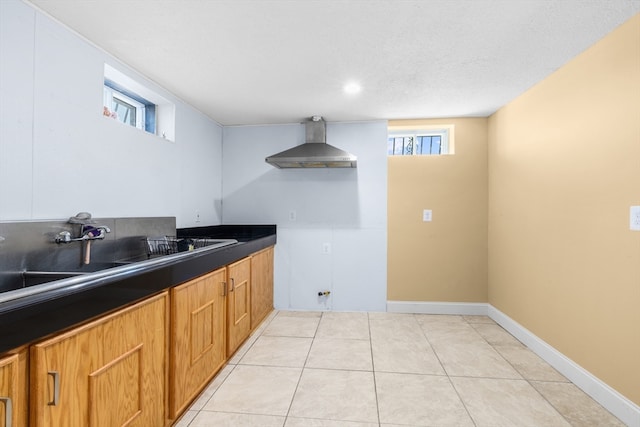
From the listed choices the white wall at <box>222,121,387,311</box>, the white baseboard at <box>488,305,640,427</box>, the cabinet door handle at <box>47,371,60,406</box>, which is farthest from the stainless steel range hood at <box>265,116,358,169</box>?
the cabinet door handle at <box>47,371,60,406</box>

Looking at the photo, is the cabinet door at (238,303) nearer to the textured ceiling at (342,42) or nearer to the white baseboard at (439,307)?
the textured ceiling at (342,42)

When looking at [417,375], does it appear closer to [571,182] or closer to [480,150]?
[571,182]

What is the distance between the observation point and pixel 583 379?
1.86 m

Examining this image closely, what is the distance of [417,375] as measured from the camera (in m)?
2.04

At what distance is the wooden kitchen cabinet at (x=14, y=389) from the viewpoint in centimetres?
76

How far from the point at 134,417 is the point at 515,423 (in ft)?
6.26

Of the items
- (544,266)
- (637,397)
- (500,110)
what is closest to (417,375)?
(637,397)

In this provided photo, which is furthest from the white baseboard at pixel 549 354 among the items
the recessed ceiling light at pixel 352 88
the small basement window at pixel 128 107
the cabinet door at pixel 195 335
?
the small basement window at pixel 128 107

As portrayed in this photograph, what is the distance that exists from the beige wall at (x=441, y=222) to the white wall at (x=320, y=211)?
17 cm

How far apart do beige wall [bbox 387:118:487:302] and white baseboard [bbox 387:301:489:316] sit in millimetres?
52

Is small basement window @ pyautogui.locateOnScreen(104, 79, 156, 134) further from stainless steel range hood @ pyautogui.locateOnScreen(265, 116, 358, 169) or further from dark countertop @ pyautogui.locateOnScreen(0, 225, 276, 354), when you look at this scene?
dark countertop @ pyautogui.locateOnScreen(0, 225, 276, 354)

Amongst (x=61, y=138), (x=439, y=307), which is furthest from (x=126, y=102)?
(x=439, y=307)

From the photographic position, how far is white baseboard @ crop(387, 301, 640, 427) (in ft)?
5.22

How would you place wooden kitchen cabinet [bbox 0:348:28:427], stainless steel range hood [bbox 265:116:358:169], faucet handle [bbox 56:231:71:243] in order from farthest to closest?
stainless steel range hood [bbox 265:116:358:169]
faucet handle [bbox 56:231:71:243]
wooden kitchen cabinet [bbox 0:348:28:427]
